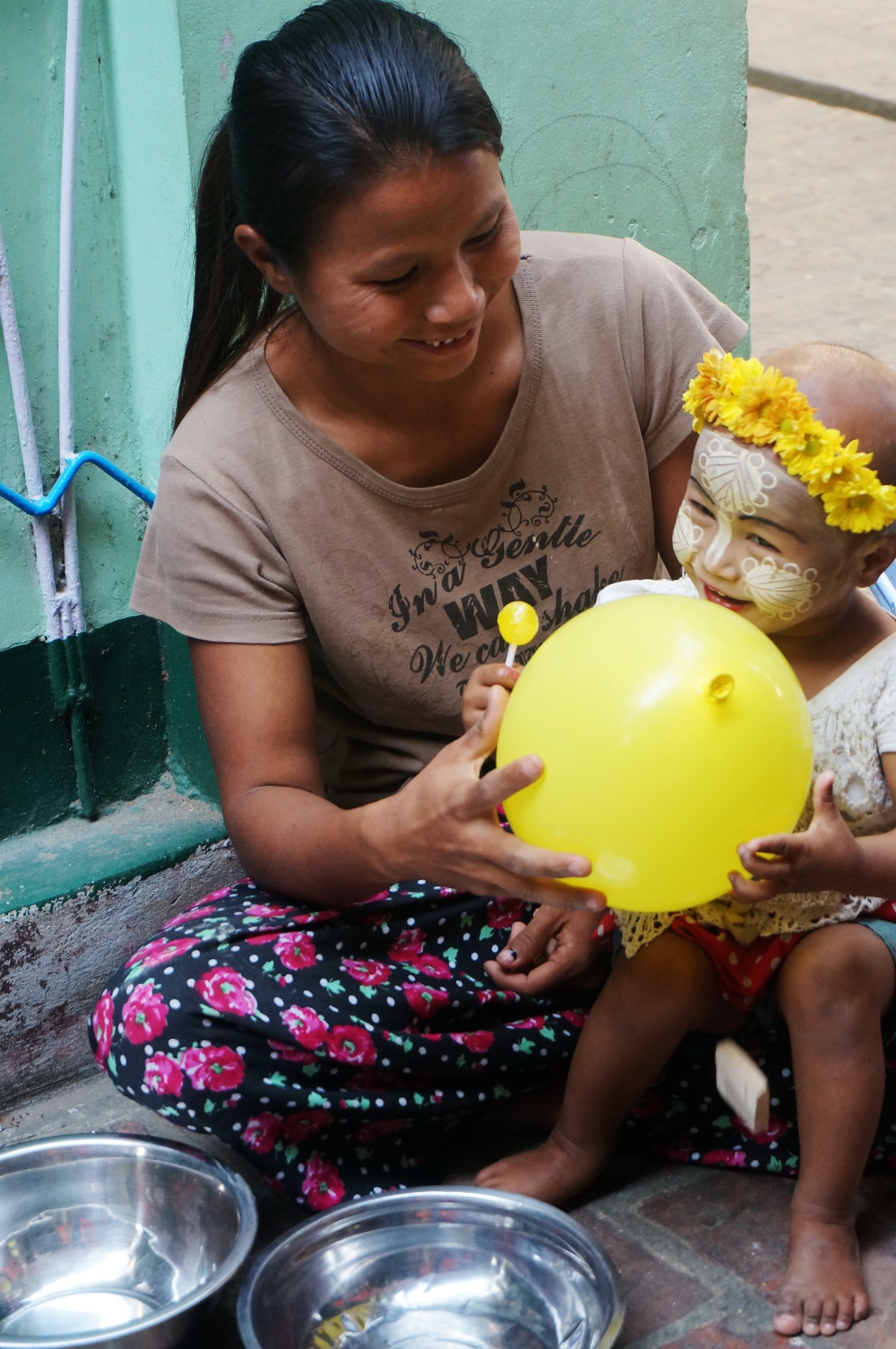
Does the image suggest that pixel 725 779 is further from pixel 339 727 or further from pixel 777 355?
pixel 339 727

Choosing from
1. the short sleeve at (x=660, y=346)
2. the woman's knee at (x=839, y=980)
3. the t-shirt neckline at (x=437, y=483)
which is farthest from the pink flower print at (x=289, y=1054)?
the short sleeve at (x=660, y=346)

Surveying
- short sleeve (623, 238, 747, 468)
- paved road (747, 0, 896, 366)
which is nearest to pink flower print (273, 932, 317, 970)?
short sleeve (623, 238, 747, 468)

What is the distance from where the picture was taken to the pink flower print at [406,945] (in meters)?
1.97

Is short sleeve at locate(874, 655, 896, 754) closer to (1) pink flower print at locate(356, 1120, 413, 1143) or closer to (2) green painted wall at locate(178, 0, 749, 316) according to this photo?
(1) pink flower print at locate(356, 1120, 413, 1143)

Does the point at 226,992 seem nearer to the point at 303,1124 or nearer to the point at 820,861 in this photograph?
the point at 303,1124

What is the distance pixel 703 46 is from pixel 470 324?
1.39 m

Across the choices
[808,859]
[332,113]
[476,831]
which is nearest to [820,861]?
[808,859]

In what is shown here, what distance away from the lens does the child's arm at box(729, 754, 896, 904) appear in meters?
1.43

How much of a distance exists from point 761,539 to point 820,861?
34 centimetres

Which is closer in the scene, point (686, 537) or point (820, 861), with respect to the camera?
point (820, 861)

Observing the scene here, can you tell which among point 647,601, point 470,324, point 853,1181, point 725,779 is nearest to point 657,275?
point 470,324

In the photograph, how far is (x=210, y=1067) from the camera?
1.78m

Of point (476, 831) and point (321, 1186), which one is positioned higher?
point (476, 831)

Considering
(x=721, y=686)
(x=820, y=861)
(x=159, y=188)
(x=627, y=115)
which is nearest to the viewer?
(x=721, y=686)
